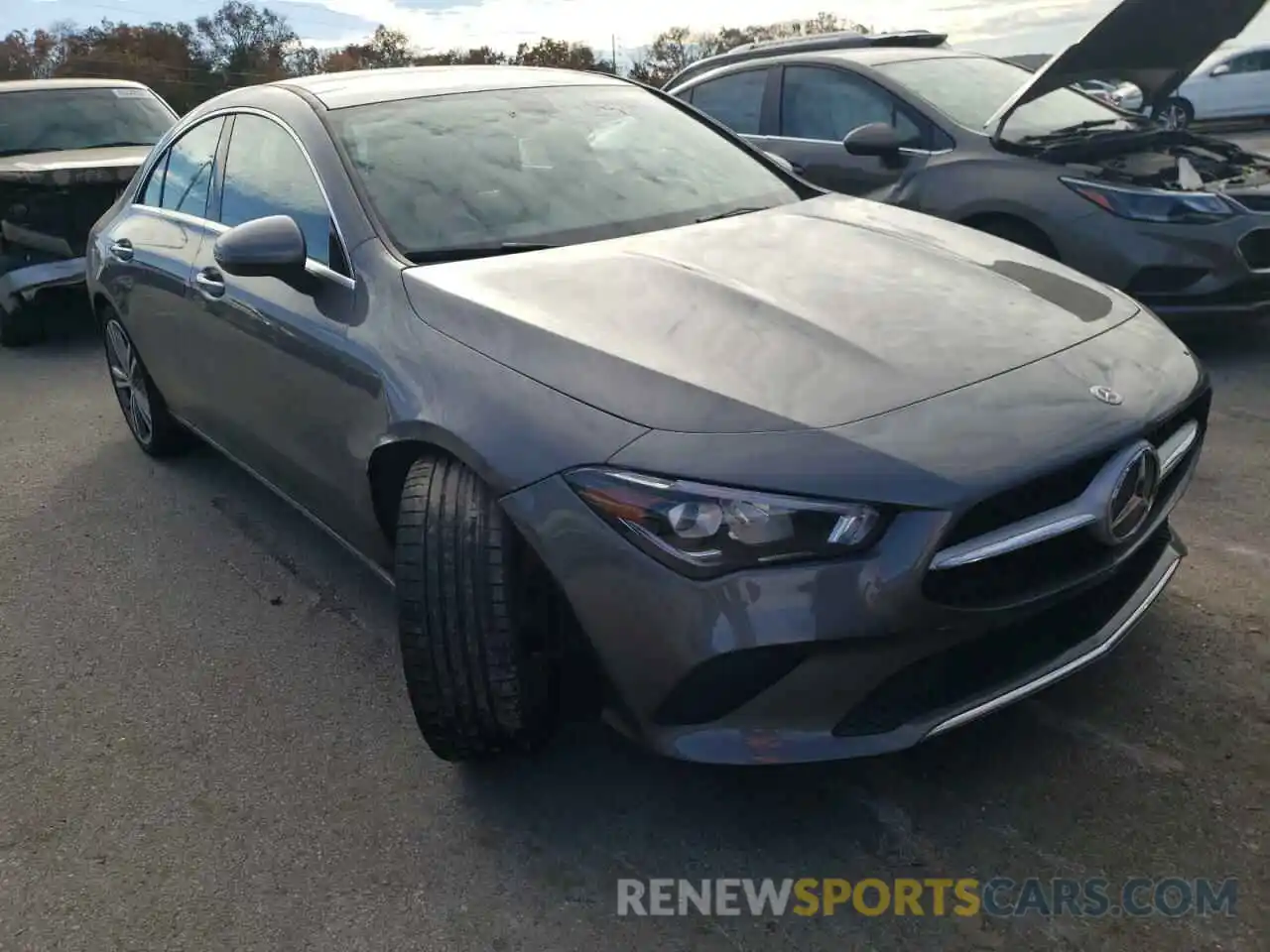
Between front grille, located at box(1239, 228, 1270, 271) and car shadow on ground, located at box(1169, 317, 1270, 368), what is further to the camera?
car shadow on ground, located at box(1169, 317, 1270, 368)

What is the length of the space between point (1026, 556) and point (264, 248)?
200cm

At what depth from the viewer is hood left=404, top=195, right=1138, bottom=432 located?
221 centimetres

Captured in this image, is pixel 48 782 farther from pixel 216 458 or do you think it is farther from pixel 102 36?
pixel 102 36

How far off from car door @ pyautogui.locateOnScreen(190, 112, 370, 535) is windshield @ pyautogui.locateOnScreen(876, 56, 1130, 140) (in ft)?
11.9

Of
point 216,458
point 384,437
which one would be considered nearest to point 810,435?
point 384,437

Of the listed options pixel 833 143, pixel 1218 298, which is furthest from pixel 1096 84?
pixel 1218 298

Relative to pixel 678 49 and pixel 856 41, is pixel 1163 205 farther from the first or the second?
pixel 678 49

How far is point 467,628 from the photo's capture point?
234cm

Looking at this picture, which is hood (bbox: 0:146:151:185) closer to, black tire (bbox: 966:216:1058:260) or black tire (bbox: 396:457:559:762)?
black tire (bbox: 966:216:1058:260)

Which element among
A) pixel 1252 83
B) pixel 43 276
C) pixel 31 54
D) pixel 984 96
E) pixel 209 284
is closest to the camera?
pixel 209 284

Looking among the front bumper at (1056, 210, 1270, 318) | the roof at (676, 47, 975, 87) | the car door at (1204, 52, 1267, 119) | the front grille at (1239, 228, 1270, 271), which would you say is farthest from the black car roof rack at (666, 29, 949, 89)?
the car door at (1204, 52, 1267, 119)

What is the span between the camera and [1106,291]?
9.70 ft

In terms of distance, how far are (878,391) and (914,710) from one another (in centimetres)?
62

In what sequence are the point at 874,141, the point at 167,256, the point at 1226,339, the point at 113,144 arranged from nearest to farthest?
the point at 167,256 < the point at 874,141 < the point at 1226,339 < the point at 113,144
